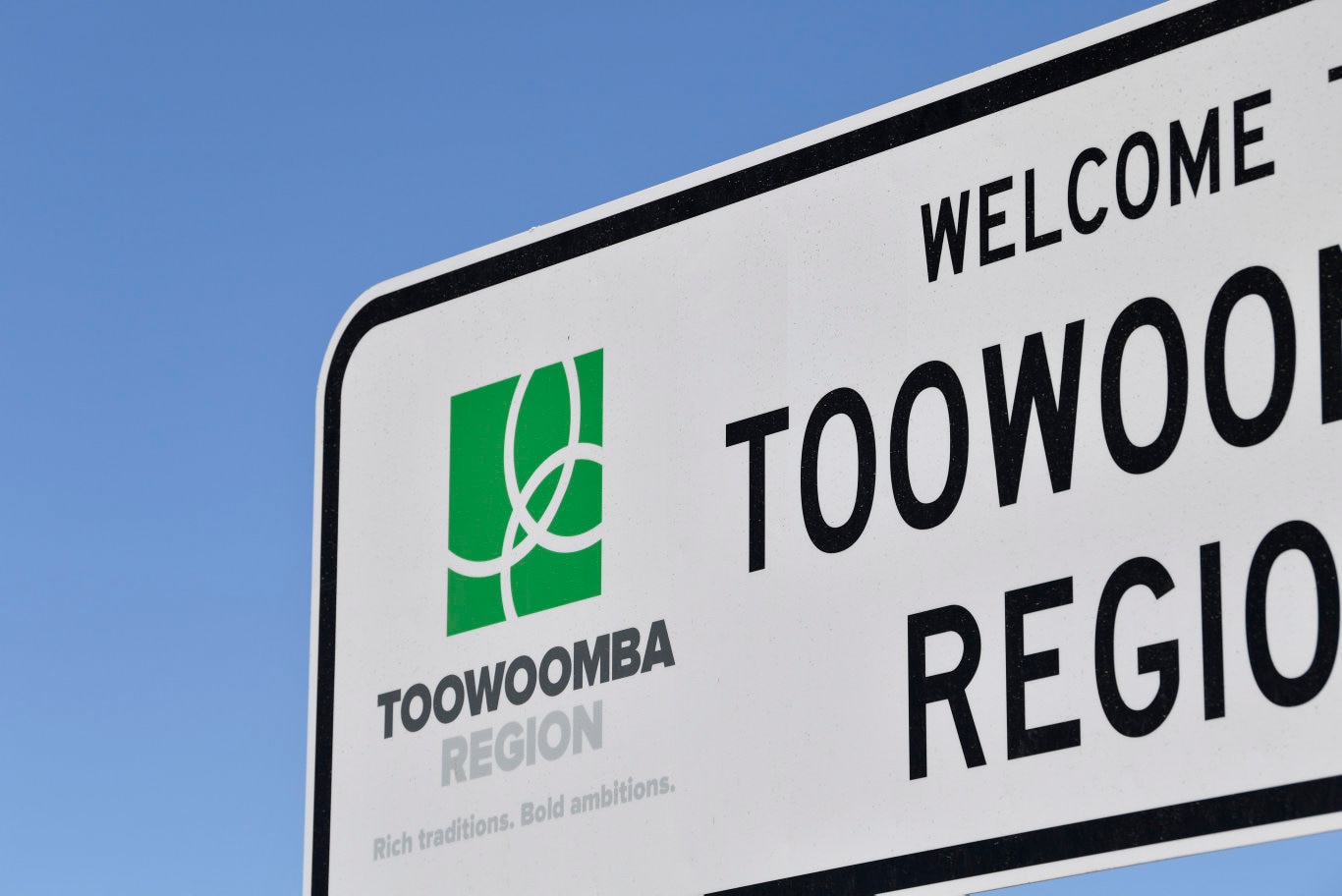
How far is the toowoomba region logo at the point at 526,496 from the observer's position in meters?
3.07

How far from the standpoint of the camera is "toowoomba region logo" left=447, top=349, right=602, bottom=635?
3.07m

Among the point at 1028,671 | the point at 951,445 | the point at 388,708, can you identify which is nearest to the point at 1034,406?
the point at 951,445

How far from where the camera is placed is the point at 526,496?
10.3 feet

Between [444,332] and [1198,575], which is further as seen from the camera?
[444,332]

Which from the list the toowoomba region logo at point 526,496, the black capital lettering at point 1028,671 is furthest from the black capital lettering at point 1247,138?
the toowoomba region logo at point 526,496

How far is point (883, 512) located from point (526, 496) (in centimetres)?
61

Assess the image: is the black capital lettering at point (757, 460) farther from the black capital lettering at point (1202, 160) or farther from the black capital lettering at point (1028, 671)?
the black capital lettering at point (1202, 160)

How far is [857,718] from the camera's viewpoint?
2672 millimetres

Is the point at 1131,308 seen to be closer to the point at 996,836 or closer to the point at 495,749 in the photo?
the point at 996,836

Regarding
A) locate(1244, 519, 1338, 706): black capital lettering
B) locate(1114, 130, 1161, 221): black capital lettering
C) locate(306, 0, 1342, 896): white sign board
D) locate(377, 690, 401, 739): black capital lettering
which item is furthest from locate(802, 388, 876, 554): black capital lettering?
locate(377, 690, 401, 739): black capital lettering

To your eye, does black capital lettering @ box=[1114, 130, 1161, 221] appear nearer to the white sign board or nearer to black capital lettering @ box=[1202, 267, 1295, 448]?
the white sign board

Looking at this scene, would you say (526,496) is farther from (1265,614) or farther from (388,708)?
(1265,614)

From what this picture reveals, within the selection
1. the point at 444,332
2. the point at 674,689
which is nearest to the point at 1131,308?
the point at 674,689

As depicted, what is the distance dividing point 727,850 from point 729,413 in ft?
1.89
